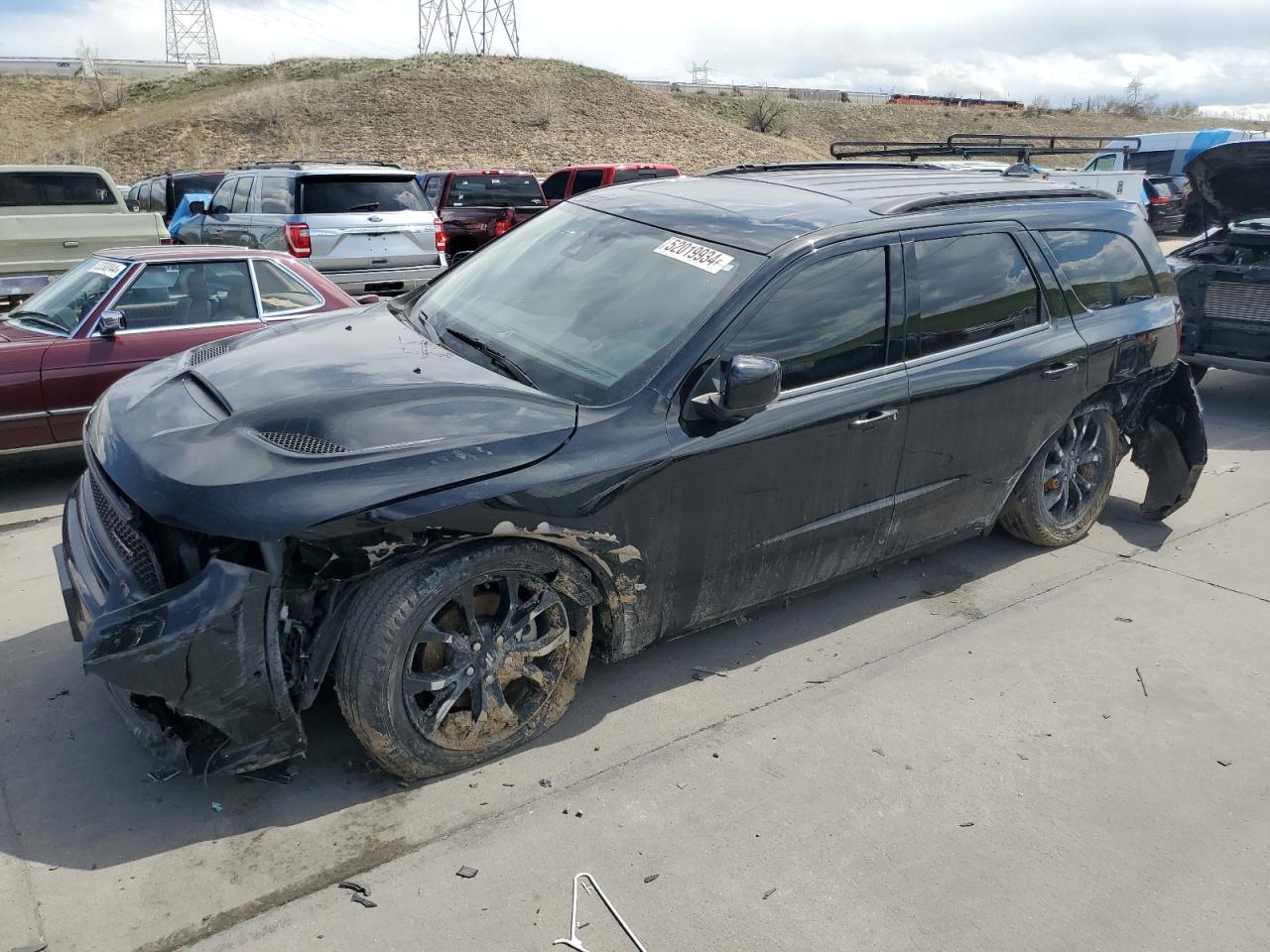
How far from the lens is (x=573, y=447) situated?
10.0 ft

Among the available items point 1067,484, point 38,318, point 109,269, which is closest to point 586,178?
point 109,269

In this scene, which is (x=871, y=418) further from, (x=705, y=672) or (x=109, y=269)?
(x=109, y=269)

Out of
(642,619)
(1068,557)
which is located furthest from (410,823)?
(1068,557)

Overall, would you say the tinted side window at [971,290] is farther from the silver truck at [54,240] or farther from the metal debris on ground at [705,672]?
the silver truck at [54,240]

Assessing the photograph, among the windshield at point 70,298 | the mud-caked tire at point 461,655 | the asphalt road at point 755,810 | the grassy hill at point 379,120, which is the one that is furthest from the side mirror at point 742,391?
the grassy hill at point 379,120

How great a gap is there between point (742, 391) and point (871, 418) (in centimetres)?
77

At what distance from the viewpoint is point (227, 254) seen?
6.43 meters

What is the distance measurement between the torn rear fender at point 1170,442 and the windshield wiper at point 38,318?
6225mm

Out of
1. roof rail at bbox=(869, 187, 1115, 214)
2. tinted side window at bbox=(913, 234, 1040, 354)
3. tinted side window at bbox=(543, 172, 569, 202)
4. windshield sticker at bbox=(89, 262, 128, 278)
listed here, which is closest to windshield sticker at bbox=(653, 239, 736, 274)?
roof rail at bbox=(869, 187, 1115, 214)

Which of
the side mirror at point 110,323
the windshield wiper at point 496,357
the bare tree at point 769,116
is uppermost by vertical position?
the bare tree at point 769,116

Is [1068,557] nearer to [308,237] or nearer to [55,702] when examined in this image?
[55,702]

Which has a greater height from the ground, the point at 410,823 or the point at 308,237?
the point at 308,237

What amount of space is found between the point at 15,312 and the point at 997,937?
21.6 ft

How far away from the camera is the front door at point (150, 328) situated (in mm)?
5621
